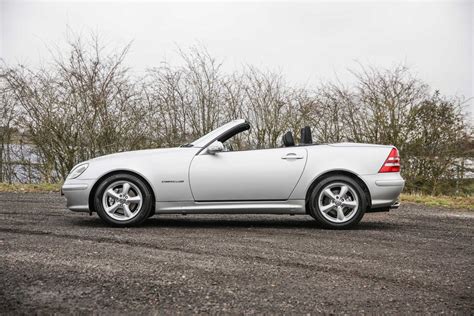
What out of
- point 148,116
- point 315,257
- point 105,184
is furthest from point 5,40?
point 315,257

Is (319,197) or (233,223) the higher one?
(319,197)

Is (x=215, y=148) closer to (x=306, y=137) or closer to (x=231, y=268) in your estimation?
(x=306, y=137)

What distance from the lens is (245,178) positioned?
21.3 ft

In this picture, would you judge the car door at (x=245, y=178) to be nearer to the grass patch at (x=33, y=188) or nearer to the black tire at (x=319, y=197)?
the black tire at (x=319, y=197)

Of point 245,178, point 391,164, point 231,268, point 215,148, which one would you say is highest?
point 215,148

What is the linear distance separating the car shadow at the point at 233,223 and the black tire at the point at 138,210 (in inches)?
6.4

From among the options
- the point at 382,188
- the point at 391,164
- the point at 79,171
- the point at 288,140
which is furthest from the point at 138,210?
the point at 391,164

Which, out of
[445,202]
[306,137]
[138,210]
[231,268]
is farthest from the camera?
[445,202]

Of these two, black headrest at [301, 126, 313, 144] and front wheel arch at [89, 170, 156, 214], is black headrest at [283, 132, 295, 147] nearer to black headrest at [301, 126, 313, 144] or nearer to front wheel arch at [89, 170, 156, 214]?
black headrest at [301, 126, 313, 144]

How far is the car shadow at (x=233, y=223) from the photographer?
673 cm

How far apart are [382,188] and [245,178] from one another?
1715 millimetres

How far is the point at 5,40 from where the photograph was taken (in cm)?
1445

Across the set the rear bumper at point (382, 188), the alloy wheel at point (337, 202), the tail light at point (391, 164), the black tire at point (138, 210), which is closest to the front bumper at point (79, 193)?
the black tire at point (138, 210)

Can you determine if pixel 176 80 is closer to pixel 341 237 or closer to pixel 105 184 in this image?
pixel 105 184
